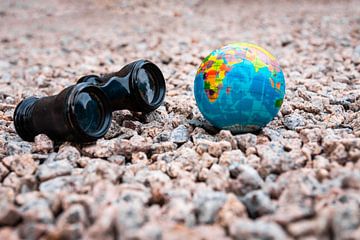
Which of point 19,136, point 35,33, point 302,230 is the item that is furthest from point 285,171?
point 35,33

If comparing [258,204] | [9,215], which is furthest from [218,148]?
[9,215]

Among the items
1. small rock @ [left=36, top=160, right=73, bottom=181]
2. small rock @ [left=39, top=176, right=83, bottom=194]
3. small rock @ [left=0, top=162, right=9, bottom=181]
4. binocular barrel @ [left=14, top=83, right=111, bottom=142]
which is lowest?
small rock @ [left=0, top=162, right=9, bottom=181]

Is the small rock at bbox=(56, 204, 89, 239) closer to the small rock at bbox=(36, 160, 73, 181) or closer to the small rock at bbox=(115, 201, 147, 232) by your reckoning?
the small rock at bbox=(115, 201, 147, 232)

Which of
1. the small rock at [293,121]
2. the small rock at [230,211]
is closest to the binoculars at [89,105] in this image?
the small rock at [293,121]

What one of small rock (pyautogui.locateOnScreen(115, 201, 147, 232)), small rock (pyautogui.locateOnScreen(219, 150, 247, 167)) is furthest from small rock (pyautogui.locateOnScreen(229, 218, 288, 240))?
small rock (pyautogui.locateOnScreen(219, 150, 247, 167))

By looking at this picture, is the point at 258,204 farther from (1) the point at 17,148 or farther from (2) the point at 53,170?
(1) the point at 17,148

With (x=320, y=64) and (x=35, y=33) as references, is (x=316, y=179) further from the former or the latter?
(x=35, y=33)
